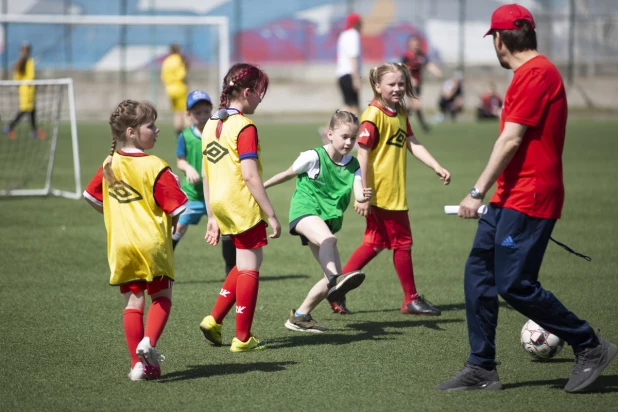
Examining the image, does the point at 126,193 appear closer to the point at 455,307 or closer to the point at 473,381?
the point at 473,381

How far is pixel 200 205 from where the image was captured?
7.25 metres

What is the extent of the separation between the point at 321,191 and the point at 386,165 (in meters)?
0.65

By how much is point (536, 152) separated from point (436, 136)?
16.8m

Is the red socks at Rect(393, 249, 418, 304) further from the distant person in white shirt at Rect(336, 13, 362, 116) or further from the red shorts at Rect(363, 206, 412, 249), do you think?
the distant person in white shirt at Rect(336, 13, 362, 116)

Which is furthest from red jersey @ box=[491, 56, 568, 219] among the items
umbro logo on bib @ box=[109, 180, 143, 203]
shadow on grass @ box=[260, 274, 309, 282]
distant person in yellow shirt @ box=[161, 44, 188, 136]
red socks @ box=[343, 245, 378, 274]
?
distant person in yellow shirt @ box=[161, 44, 188, 136]

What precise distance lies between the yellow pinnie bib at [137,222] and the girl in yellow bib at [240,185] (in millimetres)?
604

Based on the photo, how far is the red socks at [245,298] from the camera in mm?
5109

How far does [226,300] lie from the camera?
531cm

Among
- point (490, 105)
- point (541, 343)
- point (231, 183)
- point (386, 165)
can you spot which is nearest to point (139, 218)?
point (231, 183)

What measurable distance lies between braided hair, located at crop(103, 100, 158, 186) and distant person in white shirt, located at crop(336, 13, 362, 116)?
11.7 metres

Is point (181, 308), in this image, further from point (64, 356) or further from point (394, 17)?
point (394, 17)

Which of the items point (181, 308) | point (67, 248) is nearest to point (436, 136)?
point (67, 248)

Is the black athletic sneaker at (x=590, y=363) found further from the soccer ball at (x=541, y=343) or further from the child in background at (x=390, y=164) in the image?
the child in background at (x=390, y=164)

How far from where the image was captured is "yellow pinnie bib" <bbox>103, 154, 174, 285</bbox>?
4.46 m
